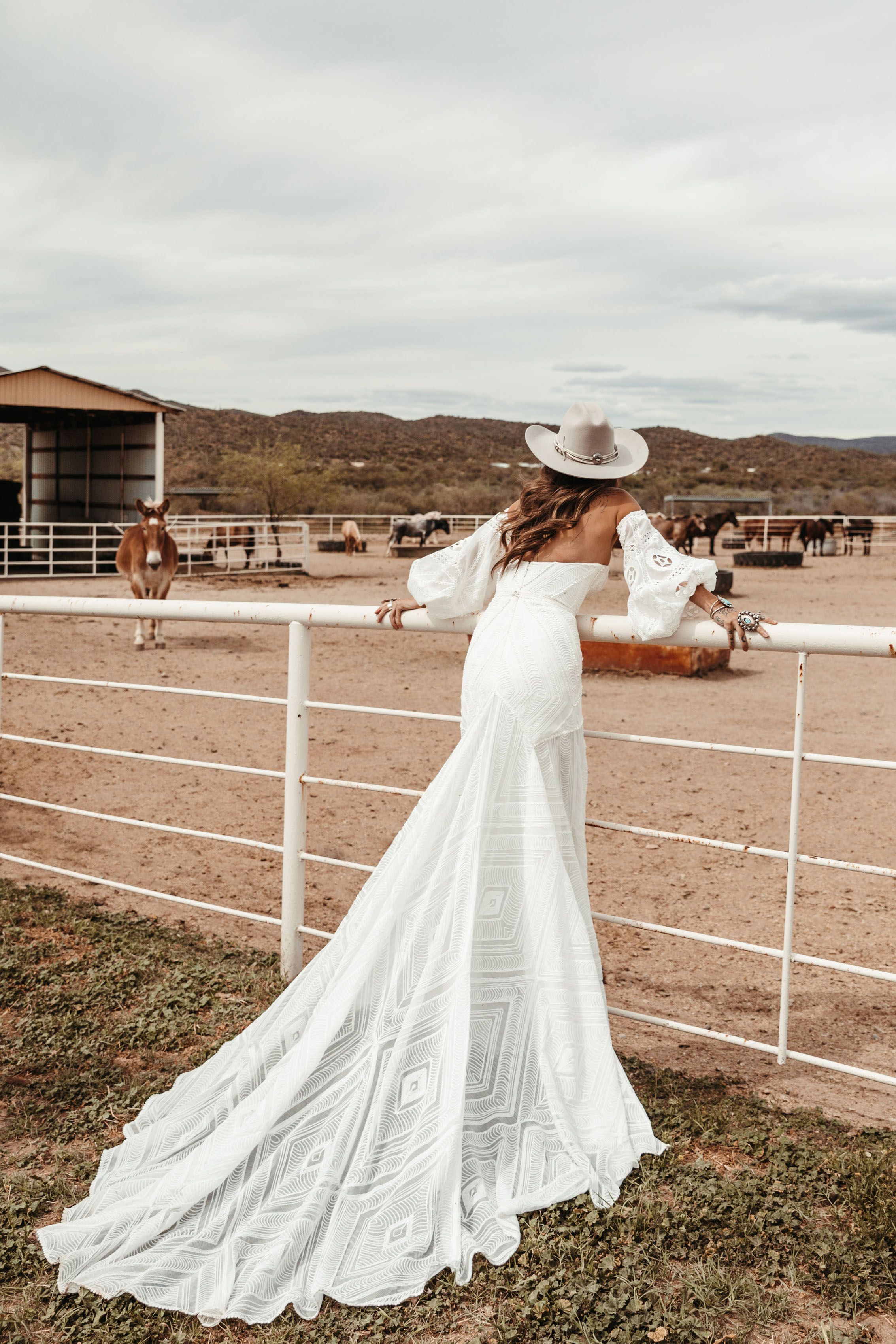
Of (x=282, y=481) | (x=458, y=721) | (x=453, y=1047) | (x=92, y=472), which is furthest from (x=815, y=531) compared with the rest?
(x=453, y=1047)

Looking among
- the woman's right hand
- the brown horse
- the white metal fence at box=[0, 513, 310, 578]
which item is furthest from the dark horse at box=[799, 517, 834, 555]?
the woman's right hand

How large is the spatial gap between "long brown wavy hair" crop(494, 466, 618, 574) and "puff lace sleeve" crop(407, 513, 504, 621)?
1.7 inches

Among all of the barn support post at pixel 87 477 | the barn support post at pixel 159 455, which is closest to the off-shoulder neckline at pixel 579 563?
the barn support post at pixel 159 455

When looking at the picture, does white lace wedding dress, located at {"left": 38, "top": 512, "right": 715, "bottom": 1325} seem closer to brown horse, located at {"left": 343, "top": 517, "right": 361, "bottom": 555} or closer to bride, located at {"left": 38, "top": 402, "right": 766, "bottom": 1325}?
bride, located at {"left": 38, "top": 402, "right": 766, "bottom": 1325}

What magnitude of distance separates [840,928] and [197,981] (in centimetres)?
238

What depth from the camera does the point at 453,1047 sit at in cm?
214

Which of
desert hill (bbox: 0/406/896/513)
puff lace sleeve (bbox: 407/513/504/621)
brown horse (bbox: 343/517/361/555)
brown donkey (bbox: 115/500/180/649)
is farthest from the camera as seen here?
desert hill (bbox: 0/406/896/513)

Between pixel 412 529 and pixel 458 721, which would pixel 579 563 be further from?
pixel 412 529

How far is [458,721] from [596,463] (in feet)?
2.88

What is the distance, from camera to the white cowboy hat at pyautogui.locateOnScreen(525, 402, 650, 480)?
2.40m

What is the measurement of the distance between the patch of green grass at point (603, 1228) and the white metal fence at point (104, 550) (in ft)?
52.3

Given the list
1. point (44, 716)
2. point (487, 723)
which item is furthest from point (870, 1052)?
point (44, 716)

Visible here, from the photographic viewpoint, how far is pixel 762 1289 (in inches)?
72.0

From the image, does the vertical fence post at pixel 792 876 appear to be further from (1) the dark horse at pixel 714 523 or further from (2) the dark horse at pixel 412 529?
(2) the dark horse at pixel 412 529
